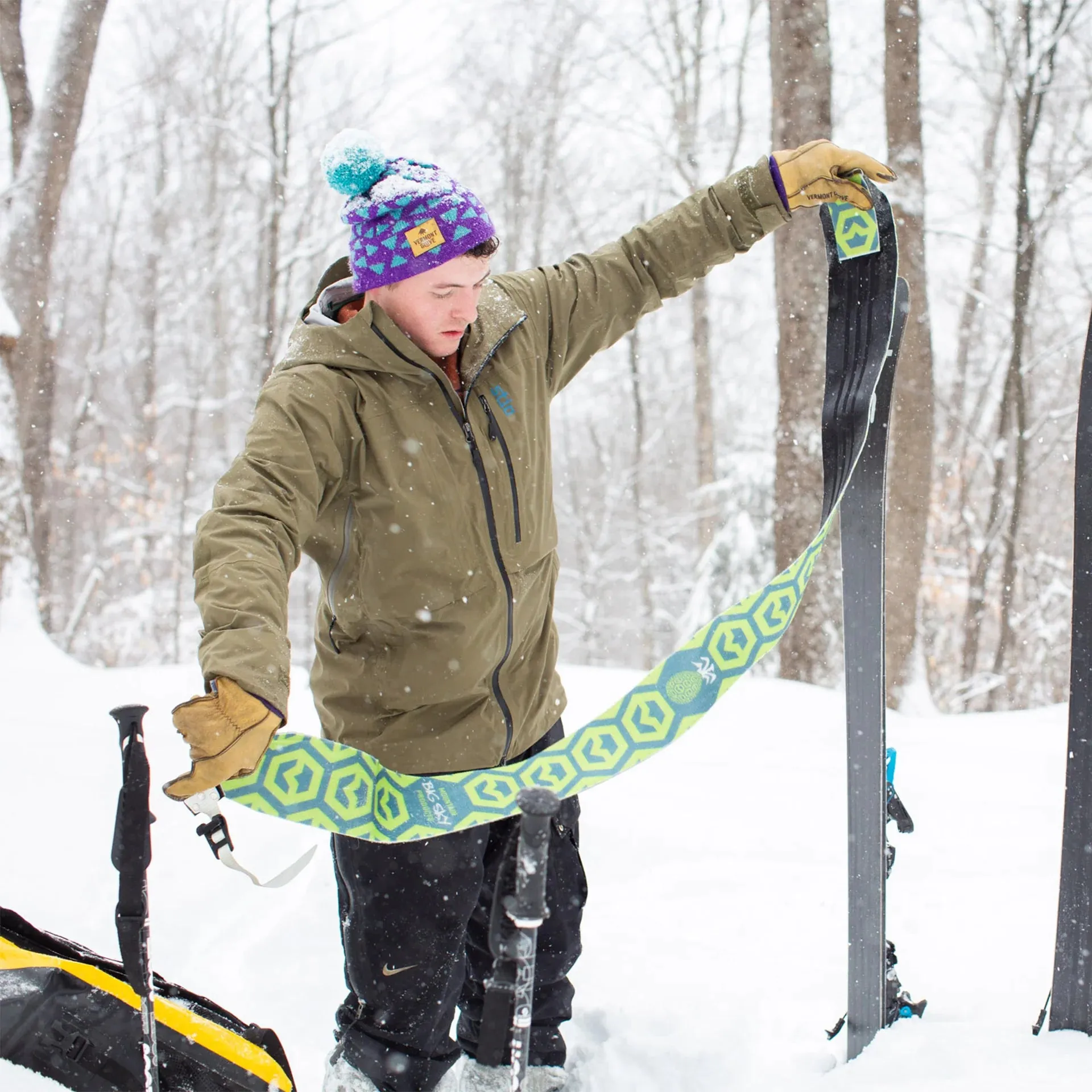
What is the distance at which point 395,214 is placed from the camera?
1991 mm

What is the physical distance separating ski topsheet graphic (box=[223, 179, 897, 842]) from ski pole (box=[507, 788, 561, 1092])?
39cm

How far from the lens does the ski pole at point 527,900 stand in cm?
141

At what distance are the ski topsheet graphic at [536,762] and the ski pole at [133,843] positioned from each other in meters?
0.37

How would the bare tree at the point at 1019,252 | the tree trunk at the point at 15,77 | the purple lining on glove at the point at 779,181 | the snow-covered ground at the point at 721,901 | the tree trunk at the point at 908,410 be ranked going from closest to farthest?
the purple lining on glove at the point at 779,181, the snow-covered ground at the point at 721,901, the tree trunk at the point at 908,410, the tree trunk at the point at 15,77, the bare tree at the point at 1019,252

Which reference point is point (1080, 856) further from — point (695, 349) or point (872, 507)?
point (695, 349)

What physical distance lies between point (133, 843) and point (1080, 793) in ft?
5.71

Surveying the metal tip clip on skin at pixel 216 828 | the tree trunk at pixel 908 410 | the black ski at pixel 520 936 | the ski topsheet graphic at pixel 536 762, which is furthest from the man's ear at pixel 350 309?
the tree trunk at pixel 908 410

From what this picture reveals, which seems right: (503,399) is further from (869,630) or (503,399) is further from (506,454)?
(869,630)

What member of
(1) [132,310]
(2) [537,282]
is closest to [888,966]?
(2) [537,282]

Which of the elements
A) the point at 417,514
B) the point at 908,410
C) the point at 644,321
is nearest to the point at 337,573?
the point at 417,514

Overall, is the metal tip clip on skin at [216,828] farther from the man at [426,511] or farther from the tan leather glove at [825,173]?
the tan leather glove at [825,173]

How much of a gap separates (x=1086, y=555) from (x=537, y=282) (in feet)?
4.29

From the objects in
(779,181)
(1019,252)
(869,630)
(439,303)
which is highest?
(1019,252)

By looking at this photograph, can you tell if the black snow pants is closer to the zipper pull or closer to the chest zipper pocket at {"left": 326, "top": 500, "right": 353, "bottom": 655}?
the chest zipper pocket at {"left": 326, "top": 500, "right": 353, "bottom": 655}
